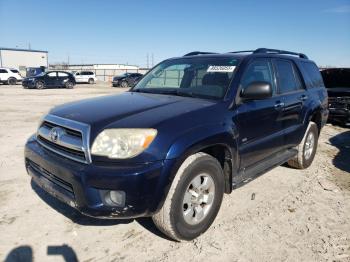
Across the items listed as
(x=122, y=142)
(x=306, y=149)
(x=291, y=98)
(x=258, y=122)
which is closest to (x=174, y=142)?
(x=122, y=142)

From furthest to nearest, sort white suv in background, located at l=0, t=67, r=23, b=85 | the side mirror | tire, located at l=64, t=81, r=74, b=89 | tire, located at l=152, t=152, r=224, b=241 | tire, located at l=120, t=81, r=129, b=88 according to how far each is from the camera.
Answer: tire, located at l=120, t=81, r=129, b=88 < white suv in background, located at l=0, t=67, r=23, b=85 < tire, located at l=64, t=81, r=74, b=89 < the side mirror < tire, located at l=152, t=152, r=224, b=241

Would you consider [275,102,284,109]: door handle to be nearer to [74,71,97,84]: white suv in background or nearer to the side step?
the side step

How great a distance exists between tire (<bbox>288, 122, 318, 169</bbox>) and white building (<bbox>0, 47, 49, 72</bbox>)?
181 feet

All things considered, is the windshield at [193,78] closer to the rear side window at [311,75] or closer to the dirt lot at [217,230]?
the dirt lot at [217,230]

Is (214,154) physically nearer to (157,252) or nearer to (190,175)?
(190,175)

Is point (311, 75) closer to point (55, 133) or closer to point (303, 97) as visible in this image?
point (303, 97)

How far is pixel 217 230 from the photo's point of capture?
343 centimetres

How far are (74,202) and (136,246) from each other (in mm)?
759

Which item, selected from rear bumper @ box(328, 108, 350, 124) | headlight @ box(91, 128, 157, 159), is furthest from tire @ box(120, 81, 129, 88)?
headlight @ box(91, 128, 157, 159)

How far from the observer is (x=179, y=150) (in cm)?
277

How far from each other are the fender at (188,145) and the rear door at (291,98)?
1.44 m

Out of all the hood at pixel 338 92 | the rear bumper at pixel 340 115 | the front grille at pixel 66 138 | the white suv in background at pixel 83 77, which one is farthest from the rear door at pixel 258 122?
the white suv in background at pixel 83 77

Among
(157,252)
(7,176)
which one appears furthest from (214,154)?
(7,176)

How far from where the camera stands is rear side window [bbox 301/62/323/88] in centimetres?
538
